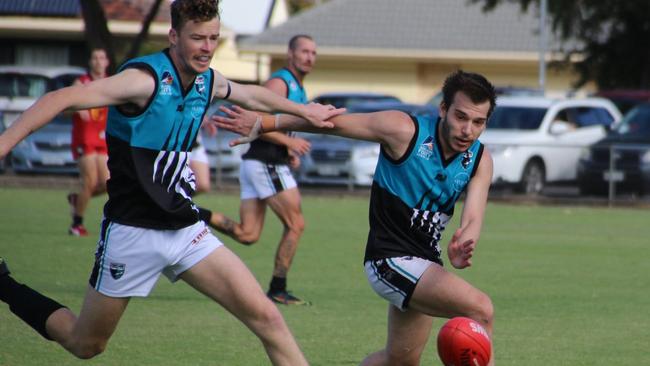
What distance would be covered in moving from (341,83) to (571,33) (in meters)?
11.9

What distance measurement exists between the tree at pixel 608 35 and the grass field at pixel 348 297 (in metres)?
18.1

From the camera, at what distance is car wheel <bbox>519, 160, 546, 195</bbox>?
78.0 feet

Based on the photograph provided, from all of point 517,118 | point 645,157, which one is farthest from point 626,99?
point 645,157

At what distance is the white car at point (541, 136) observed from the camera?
23.6 meters

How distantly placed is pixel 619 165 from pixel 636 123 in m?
1.80

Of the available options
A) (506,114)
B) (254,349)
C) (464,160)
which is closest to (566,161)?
(506,114)

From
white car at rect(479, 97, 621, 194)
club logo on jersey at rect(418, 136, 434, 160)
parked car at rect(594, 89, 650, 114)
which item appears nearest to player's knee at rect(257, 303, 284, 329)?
club logo on jersey at rect(418, 136, 434, 160)

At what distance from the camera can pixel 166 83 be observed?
654 cm

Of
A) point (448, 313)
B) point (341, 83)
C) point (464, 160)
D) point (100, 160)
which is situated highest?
point (464, 160)

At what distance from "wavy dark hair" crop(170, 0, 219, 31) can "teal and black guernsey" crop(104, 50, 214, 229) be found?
23 centimetres

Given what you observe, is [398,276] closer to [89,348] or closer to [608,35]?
[89,348]

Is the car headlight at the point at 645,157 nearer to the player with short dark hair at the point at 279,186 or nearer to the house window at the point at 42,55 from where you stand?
the player with short dark hair at the point at 279,186

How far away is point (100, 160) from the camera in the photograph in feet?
51.5

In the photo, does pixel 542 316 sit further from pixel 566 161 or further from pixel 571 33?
pixel 571 33
